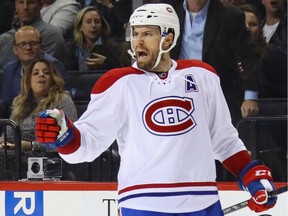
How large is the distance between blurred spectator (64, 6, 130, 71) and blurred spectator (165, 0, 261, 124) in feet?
1.75

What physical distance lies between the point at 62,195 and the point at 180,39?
1.09 metres

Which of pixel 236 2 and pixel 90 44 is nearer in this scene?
pixel 236 2

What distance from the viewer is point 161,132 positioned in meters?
3.72

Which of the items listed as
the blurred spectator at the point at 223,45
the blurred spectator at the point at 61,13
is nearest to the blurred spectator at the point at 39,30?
the blurred spectator at the point at 61,13

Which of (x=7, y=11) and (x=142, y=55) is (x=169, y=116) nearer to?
(x=142, y=55)

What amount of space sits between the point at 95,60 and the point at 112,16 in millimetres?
308

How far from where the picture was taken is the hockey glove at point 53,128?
11.9 ft

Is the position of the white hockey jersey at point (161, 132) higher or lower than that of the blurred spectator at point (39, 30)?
lower

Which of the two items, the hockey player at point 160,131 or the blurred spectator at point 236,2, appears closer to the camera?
the hockey player at point 160,131

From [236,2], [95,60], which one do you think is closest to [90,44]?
[95,60]

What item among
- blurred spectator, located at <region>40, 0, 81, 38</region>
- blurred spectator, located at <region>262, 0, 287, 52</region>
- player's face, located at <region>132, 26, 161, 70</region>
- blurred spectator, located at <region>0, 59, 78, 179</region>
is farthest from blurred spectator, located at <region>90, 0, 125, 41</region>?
player's face, located at <region>132, 26, 161, 70</region>

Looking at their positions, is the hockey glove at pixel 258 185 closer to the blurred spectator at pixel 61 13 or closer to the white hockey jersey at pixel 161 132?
the white hockey jersey at pixel 161 132

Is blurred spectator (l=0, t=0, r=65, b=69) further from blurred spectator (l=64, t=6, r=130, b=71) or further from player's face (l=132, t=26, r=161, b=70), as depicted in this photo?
player's face (l=132, t=26, r=161, b=70)

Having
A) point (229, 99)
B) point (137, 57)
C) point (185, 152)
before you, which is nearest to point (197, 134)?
point (185, 152)
